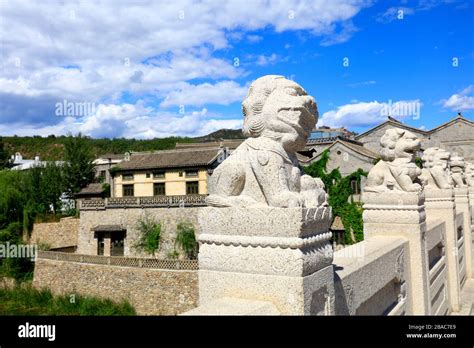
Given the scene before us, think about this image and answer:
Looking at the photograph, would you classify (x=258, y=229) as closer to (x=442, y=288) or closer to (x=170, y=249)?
(x=442, y=288)

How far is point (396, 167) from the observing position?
5.32m

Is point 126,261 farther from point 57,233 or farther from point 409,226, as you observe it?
point 409,226

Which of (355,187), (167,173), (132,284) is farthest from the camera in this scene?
(167,173)

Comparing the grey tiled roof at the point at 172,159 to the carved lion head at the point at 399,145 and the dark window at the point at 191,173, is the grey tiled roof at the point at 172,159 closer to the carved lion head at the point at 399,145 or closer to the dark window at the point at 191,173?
the dark window at the point at 191,173

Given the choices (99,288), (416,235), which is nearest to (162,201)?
(99,288)

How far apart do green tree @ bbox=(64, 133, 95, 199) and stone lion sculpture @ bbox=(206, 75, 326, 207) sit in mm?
33637

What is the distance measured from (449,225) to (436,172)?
942 millimetres

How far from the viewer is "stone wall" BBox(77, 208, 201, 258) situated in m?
24.0

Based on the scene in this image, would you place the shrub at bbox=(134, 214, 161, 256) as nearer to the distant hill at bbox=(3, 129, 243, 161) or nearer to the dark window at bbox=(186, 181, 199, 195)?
the dark window at bbox=(186, 181, 199, 195)

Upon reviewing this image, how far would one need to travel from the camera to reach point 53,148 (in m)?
67.9

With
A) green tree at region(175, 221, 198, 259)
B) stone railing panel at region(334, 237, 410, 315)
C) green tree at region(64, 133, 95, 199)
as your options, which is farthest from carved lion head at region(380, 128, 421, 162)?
green tree at region(64, 133, 95, 199)

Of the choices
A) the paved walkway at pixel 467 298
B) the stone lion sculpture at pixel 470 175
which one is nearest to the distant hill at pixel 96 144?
the stone lion sculpture at pixel 470 175

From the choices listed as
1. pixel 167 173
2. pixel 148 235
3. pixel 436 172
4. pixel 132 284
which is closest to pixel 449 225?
pixel 436 172

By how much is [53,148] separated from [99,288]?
5532cm
